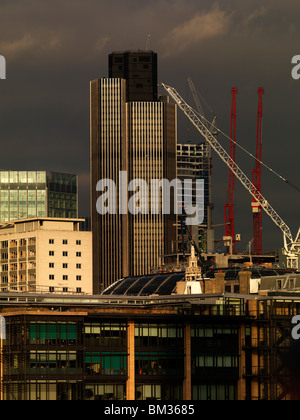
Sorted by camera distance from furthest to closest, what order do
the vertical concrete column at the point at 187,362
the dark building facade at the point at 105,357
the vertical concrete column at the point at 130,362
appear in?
the vertical concrete column at the point at 187,362
the vertical concrete column at the point at 130,362
the dark building facade at the point at 105,357

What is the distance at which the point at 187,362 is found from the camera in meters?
198

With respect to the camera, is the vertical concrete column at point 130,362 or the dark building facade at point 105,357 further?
the vertical concrete column at point 130,362

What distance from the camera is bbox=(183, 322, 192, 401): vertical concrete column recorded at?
19612 cm

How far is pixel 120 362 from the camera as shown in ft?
635

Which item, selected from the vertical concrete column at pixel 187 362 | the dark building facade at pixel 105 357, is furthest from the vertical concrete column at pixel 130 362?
the vertical concrete column at pixel 187 362

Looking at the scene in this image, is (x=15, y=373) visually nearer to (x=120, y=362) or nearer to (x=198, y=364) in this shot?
(x=120, y=362)

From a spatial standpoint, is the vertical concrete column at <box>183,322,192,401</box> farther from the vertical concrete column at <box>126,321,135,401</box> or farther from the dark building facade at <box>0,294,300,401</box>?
the vertical concrete column at <box>126,321,135,401</box>

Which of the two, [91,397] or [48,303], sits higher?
[48,303]

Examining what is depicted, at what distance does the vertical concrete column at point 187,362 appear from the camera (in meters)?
196

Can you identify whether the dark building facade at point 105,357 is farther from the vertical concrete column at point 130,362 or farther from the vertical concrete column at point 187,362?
the vertical concrete column at point 187,362

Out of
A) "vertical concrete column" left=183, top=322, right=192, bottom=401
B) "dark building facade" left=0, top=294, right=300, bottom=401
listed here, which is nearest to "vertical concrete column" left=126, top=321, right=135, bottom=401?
"dark building facade" left=0, top=294, right=300, bottom=401

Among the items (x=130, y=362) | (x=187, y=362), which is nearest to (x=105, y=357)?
(x=130, y=362)
